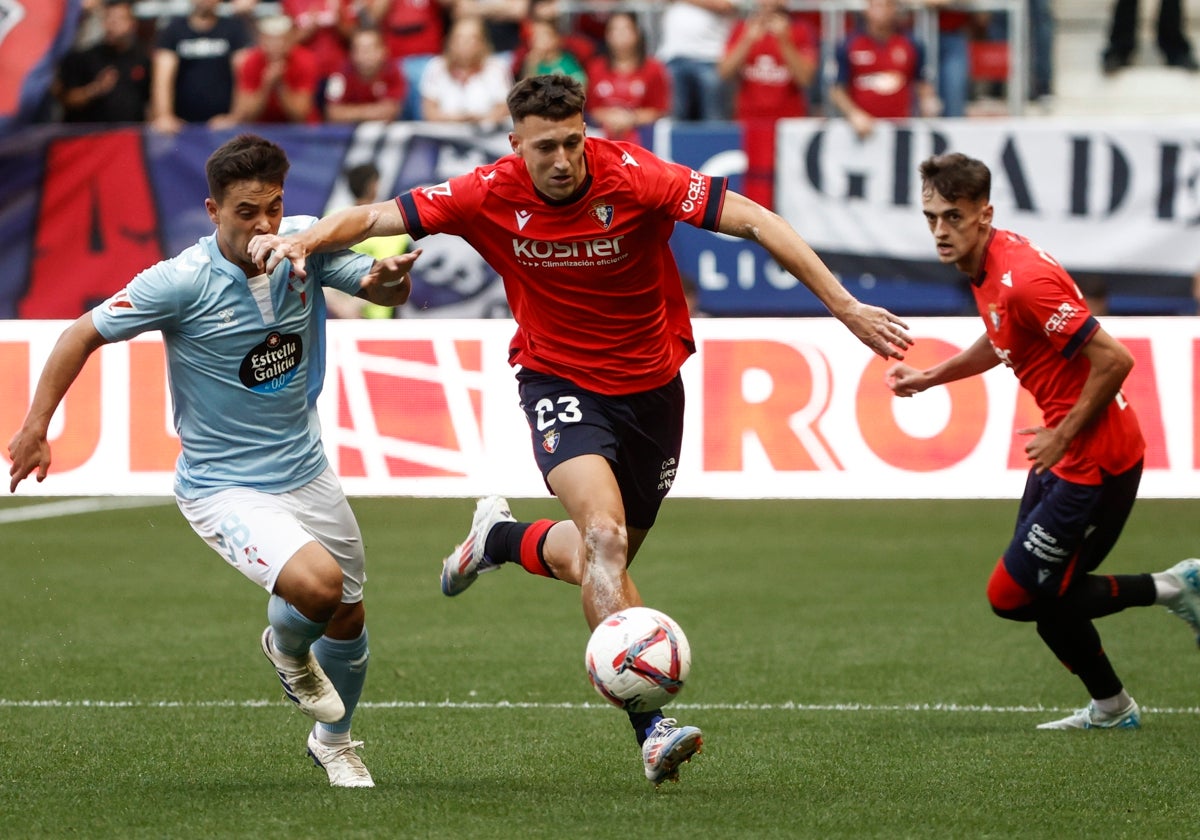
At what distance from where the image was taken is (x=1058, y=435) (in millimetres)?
6520

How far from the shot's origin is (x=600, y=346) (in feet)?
20.9

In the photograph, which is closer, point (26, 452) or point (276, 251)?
point (276, 251)

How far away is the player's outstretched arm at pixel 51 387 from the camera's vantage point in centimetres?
576

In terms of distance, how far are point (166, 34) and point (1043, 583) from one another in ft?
37.7

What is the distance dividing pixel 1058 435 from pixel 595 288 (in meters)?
1.74

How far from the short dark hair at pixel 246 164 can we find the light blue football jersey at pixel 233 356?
0.80 ft

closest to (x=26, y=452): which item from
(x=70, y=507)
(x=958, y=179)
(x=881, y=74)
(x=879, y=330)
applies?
(x=879, y=330)

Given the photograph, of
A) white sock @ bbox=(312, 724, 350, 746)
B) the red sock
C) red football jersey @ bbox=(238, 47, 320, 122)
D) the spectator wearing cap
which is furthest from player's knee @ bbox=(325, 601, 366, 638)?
the spectator wearing cap

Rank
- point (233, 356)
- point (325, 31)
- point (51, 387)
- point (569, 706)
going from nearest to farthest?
point (51, 387) < point (233, 356) < point (569, 706) < point (325, 31)

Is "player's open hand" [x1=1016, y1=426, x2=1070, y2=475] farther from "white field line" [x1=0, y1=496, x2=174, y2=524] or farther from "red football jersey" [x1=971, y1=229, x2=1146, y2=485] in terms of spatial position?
"white field line" [x1=0, y1=496, x2=174, y2=524]

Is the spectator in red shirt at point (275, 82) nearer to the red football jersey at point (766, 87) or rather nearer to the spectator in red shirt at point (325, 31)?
the spectator in red shirt at point (325, 31)

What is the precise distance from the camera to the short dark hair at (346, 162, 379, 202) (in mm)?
14641

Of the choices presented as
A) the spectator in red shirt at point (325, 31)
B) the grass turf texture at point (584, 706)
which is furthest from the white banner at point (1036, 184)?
the spectator in red shirt at point (325, 31)

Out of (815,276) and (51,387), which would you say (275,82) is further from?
(815,276)
